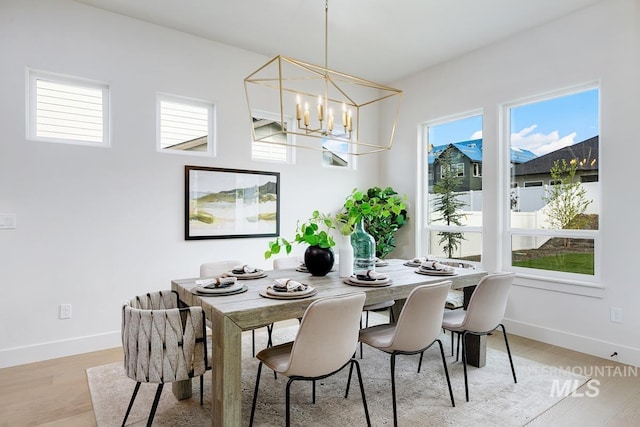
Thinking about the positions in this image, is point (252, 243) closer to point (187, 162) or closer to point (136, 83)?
point (187, 162)

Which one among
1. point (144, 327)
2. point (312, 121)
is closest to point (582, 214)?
point (312, 121)

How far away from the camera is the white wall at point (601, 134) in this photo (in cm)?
305

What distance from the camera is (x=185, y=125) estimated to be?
3906 millimetres

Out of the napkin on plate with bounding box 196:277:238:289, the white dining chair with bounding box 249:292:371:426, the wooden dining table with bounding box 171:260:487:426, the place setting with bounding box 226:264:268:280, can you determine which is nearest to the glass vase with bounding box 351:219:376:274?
the wooden dining table with bounding box 171:260:487:426

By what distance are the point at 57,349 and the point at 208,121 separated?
2590mm

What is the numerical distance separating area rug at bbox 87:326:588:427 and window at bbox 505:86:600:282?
116cm

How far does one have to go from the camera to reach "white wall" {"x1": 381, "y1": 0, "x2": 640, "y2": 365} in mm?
3055

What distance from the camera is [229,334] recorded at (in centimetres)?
175

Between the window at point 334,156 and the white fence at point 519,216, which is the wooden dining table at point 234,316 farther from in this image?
the window at point 334,156

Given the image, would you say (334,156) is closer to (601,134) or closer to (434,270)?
(434,270)

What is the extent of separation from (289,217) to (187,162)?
1377 millimetres

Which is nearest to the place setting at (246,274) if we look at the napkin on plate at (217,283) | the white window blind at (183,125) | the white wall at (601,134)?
the napkin on plate at (217,283)

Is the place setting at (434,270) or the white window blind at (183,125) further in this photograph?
the white window blind at (183,125)

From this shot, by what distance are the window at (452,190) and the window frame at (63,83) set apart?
3738mm
